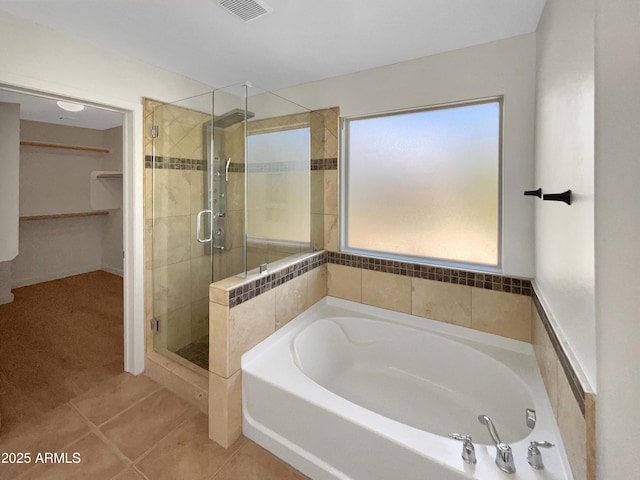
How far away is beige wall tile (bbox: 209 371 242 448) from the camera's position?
158 cm

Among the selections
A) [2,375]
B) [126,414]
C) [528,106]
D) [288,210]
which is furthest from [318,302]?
[2,375]

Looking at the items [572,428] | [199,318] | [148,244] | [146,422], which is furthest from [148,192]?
[572,428]

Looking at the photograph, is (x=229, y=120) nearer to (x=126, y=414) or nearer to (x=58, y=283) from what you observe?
(x=126, y=414)

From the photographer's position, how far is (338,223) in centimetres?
246

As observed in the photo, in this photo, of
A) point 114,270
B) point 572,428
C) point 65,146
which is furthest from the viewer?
point 114,270

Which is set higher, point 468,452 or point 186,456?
point 468,452

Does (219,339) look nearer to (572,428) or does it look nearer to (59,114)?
(572,428)

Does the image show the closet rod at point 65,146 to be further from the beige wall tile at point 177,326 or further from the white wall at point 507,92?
the white wall at point 507,92

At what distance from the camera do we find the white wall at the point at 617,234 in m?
0.63

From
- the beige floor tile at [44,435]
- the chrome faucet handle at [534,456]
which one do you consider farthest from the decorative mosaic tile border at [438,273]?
the beige floor tile at [44,435]

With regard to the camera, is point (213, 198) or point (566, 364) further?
point (213, 198)

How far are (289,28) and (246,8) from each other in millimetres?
288

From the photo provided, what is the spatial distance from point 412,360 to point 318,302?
0.85 m

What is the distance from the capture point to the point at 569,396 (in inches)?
40.3
